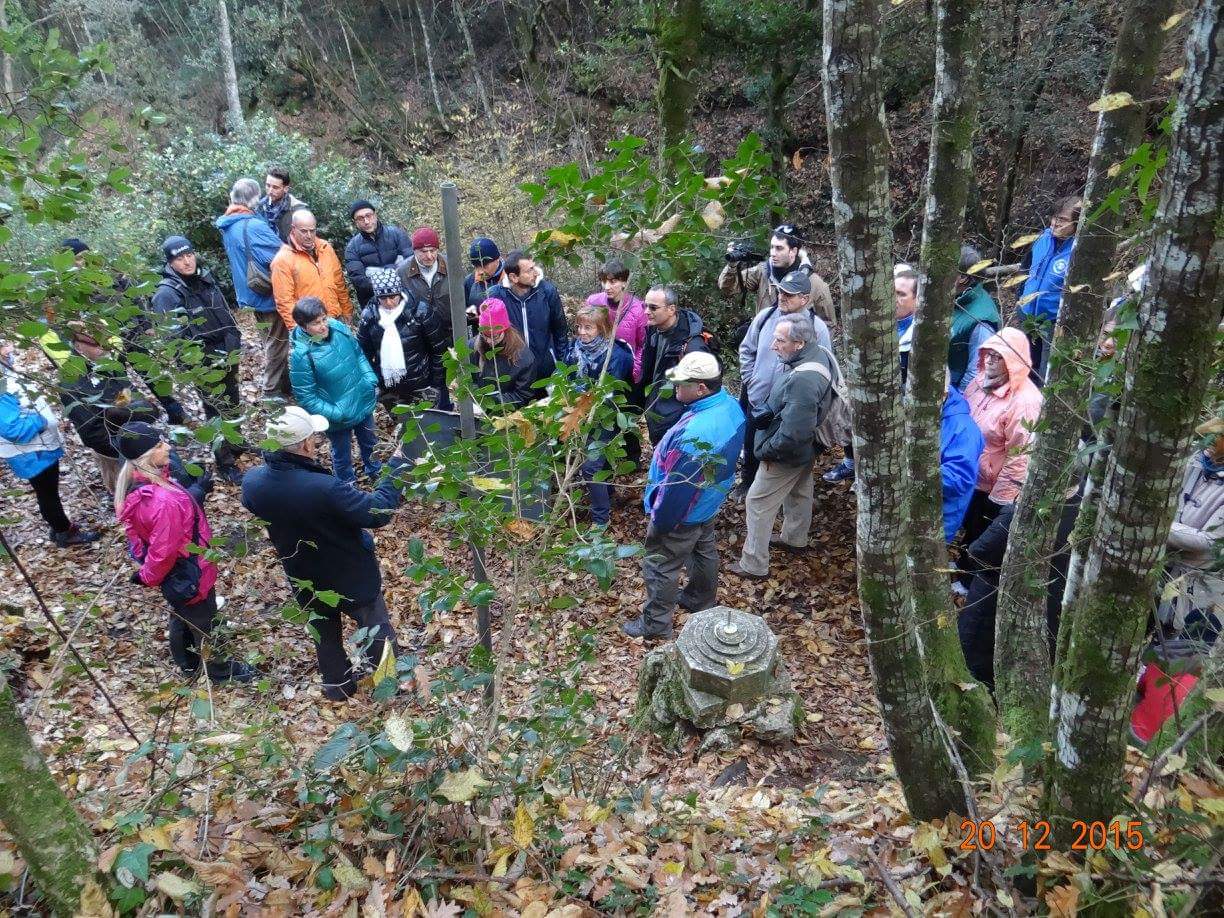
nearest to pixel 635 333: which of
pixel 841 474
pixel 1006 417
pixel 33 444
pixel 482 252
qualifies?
pixel 482 252

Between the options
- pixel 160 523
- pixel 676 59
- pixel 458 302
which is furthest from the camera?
pixel 676 59

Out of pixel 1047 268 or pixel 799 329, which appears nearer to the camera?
pixel 799 329

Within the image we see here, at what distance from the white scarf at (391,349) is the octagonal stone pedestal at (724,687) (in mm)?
3443

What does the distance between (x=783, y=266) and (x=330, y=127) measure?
17225 mm

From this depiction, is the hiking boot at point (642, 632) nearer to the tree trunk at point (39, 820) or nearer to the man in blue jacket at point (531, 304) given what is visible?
the man in blue jacket at point (531, 304)

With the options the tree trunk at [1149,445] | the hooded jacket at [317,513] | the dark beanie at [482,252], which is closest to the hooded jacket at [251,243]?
the dark beanie at [482,252]

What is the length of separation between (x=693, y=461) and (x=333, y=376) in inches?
123

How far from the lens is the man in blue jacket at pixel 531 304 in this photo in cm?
649

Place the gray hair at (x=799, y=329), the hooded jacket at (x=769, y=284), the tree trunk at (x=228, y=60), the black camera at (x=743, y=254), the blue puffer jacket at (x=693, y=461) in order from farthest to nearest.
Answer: the tree trunk at (x=228, y=60), the black camera at (x=743, y=254), the hooded jacket at (x=769, y=284), the gray hair at (x=799, y=329), the blue puffer jacket at (x=693, y=461)

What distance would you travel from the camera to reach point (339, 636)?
487 cm

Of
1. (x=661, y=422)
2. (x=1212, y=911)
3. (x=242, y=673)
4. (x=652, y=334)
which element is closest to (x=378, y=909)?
(x=1212, y=911)

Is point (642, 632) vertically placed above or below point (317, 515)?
below

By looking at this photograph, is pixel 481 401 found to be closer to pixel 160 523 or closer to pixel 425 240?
pixel 160 523

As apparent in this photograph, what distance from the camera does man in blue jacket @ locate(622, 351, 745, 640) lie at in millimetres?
4695
